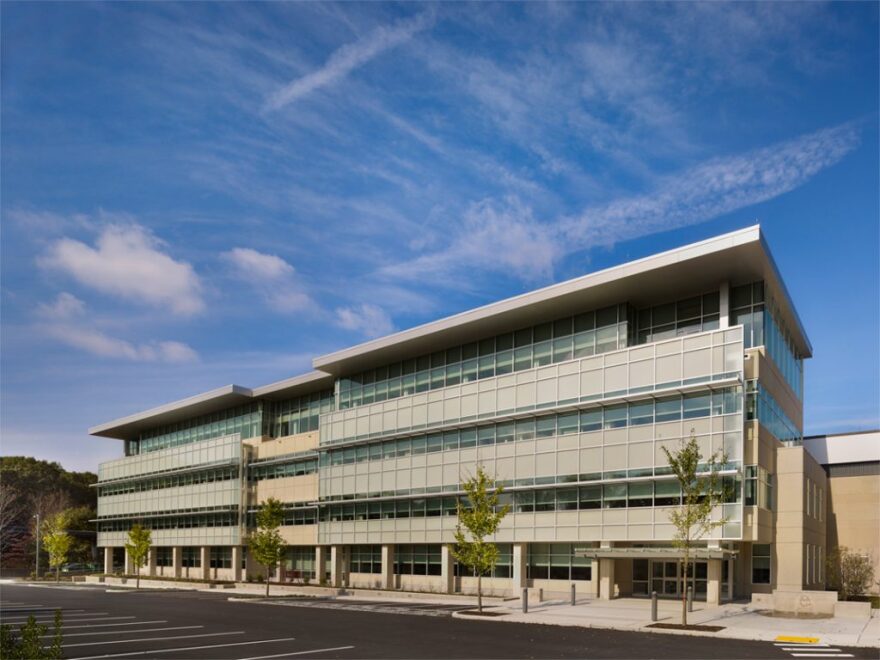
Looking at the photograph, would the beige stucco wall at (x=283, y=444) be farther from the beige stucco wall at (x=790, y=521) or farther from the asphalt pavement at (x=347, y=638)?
the beige stucco wall at (x=790, y=521)

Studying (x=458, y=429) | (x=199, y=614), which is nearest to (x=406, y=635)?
(x=199, y=614)

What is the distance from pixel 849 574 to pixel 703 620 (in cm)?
2212

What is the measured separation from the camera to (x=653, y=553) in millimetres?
37688

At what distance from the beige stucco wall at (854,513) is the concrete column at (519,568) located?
22.1 metres

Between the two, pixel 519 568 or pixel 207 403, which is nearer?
pixel 519 568

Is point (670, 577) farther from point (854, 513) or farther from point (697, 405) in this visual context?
point (854, 513)

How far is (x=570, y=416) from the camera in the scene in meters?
43.4

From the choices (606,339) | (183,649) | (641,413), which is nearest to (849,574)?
(641,413)

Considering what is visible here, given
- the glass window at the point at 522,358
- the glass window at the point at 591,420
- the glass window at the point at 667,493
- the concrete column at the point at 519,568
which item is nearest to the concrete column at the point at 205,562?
the concrete column at the point at 519,568

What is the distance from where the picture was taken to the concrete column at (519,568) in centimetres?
4451

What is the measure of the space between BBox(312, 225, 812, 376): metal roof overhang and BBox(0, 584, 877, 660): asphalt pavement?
1715 cm

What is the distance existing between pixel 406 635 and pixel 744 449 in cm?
1876

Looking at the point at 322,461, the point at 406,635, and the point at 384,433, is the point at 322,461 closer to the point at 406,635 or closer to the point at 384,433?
the point at 384,433

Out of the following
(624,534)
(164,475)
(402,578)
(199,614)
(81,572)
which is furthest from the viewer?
(81,572)
